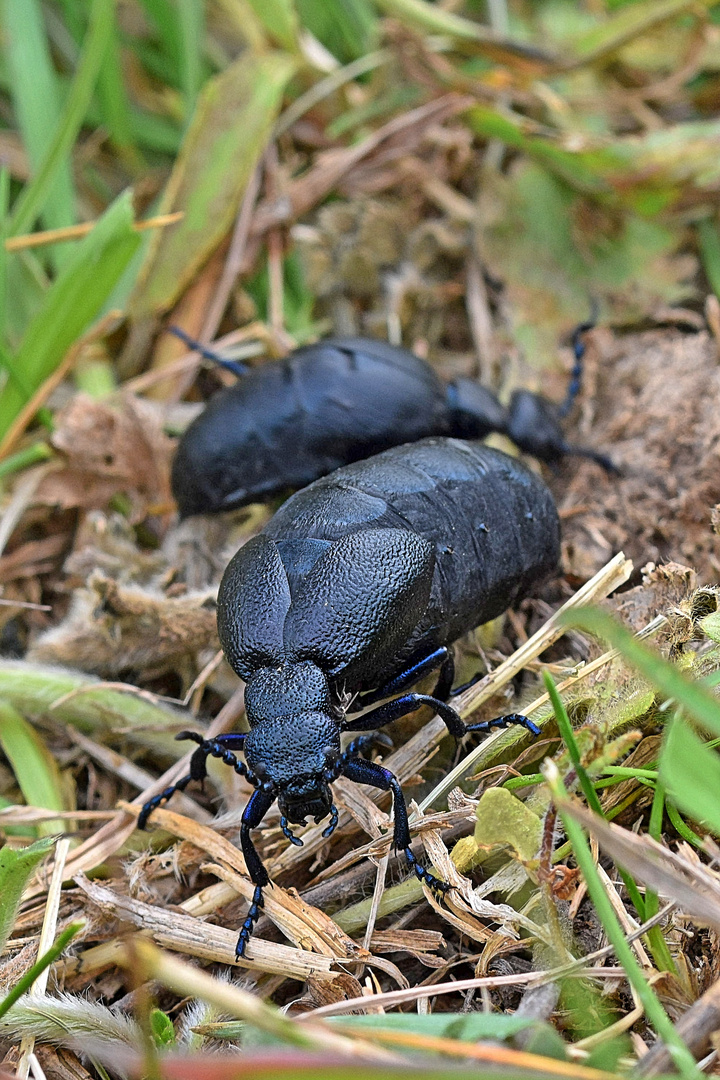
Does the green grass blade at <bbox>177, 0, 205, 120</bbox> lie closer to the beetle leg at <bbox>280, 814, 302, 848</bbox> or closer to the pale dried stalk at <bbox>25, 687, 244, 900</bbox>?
the pale dried stalk at <bbox>25, 687, 244, 900</bbox>

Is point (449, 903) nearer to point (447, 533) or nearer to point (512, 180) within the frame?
point (447, 533)

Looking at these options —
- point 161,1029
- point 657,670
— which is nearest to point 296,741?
point 161,1029

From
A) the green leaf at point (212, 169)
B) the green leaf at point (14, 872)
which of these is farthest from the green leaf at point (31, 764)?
the green leaf at point (212, 169)

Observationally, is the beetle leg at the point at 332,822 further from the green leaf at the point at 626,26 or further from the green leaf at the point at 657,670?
the green leaf at the point at 626,26

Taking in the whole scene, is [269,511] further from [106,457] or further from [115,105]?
[115,105]

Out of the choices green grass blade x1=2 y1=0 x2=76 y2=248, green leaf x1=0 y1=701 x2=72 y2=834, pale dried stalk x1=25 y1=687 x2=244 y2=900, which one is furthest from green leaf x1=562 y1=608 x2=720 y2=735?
→ green grass blade x1=2 y1=0 x2=76 y2=248

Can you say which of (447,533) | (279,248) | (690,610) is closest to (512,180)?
(279,248)
